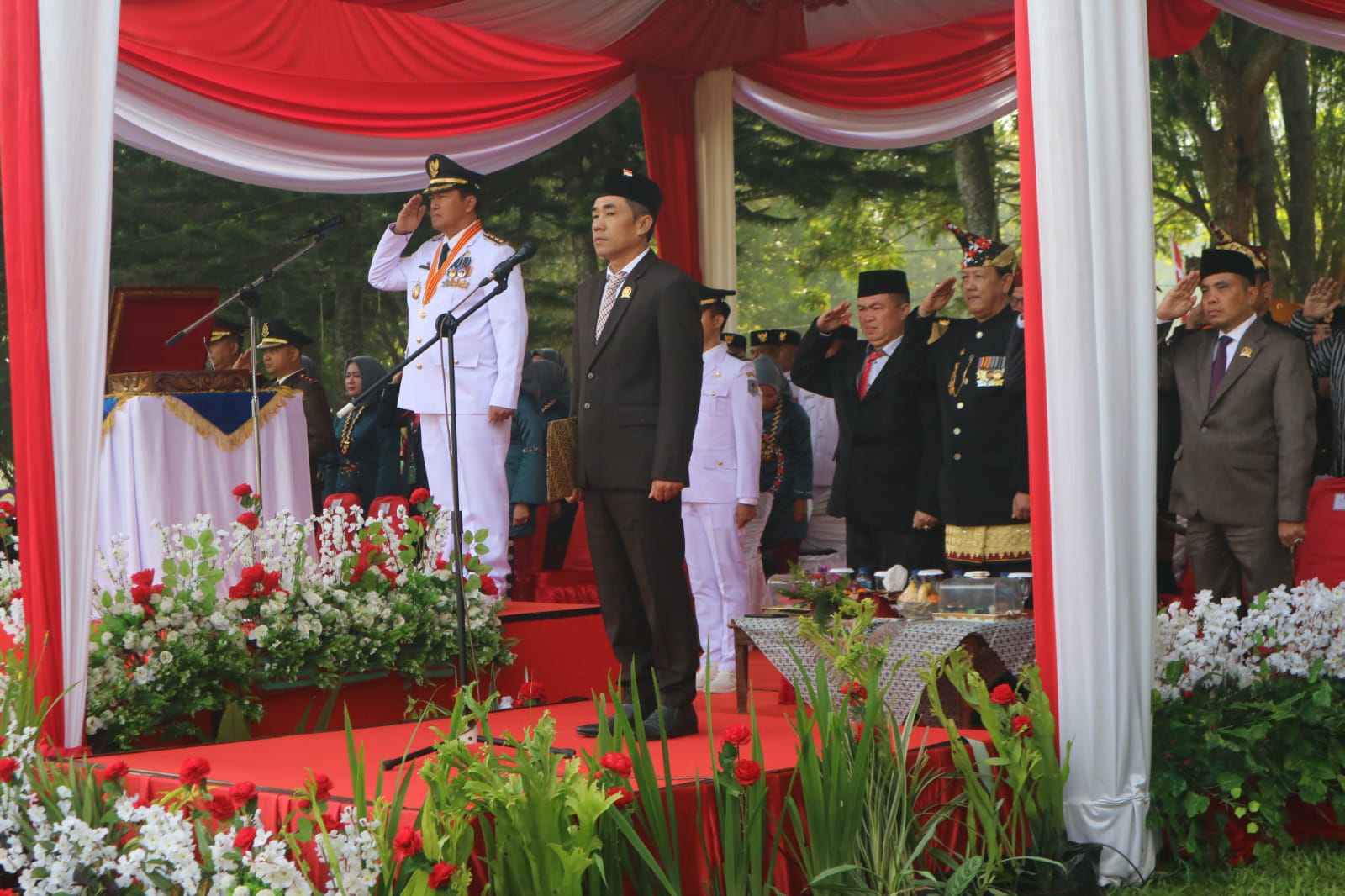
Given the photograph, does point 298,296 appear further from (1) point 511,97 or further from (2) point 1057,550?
(2) point 1057,550

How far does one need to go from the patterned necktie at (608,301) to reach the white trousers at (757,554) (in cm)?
255

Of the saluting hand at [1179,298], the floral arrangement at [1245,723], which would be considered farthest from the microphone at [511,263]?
the saluting hand at [1179,298]

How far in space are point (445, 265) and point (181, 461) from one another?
4.35ft

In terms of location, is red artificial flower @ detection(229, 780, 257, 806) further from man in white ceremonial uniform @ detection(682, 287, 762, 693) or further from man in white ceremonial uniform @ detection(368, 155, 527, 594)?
man in white ceremonial uniform @ detection(682, 287, 762, 693)

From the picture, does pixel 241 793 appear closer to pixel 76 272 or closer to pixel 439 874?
pixel 439 874

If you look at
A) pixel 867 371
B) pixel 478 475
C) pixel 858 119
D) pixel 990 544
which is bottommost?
pixel 990 544

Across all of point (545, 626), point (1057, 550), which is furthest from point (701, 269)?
point (1057, 550)

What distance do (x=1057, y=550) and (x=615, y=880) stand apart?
4.68ft

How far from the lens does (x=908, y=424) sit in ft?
21.4

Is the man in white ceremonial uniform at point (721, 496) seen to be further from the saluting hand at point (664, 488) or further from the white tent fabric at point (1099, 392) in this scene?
the white tent fabric at point (1099, 392)

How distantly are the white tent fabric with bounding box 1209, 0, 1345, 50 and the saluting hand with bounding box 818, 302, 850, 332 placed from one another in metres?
2.05

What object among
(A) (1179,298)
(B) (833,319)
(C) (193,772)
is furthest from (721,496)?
(C) (193,772)

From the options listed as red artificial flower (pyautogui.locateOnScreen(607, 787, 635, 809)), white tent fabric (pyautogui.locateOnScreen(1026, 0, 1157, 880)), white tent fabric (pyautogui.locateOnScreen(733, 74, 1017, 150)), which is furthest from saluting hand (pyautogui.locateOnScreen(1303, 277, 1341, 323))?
red artificial flower (pyautogui.locateOnScreen(607, 787, 635, 809))

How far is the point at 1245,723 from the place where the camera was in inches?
166
